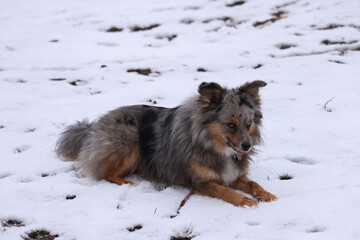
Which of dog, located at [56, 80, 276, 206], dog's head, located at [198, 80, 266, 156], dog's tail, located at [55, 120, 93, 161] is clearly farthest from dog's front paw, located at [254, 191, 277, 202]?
dog's tail, located at [55, 120, 93, 161]

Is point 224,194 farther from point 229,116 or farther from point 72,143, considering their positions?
point 72,143

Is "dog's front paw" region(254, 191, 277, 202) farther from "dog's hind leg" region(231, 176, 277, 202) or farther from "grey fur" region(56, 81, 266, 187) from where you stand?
"grey fur" region(56, 81, 266, 187)

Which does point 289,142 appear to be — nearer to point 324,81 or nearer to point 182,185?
point 182,185

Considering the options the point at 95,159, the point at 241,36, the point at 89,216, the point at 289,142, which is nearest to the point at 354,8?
the point at 241,36

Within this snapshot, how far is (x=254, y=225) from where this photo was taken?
13.9ft

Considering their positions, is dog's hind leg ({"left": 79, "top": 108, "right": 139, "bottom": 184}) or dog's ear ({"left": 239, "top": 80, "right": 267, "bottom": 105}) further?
dog's hind leg ({"left": 79, "top": 108, "right": 139, "bottom": 184})

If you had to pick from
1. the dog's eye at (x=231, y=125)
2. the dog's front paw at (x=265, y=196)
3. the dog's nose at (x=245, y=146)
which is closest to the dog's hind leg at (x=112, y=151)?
the dog's eye at (x=231, y=125)

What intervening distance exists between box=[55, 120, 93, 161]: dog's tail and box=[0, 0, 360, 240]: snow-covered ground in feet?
0.42

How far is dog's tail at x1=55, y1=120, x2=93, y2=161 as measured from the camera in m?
5.83

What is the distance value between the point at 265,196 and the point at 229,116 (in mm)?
1018

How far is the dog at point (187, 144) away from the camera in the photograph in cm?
489

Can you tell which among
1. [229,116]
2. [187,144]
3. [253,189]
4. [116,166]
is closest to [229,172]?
[253,189]

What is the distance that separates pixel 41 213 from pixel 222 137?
2219mm

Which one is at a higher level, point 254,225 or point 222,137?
point 222,137
